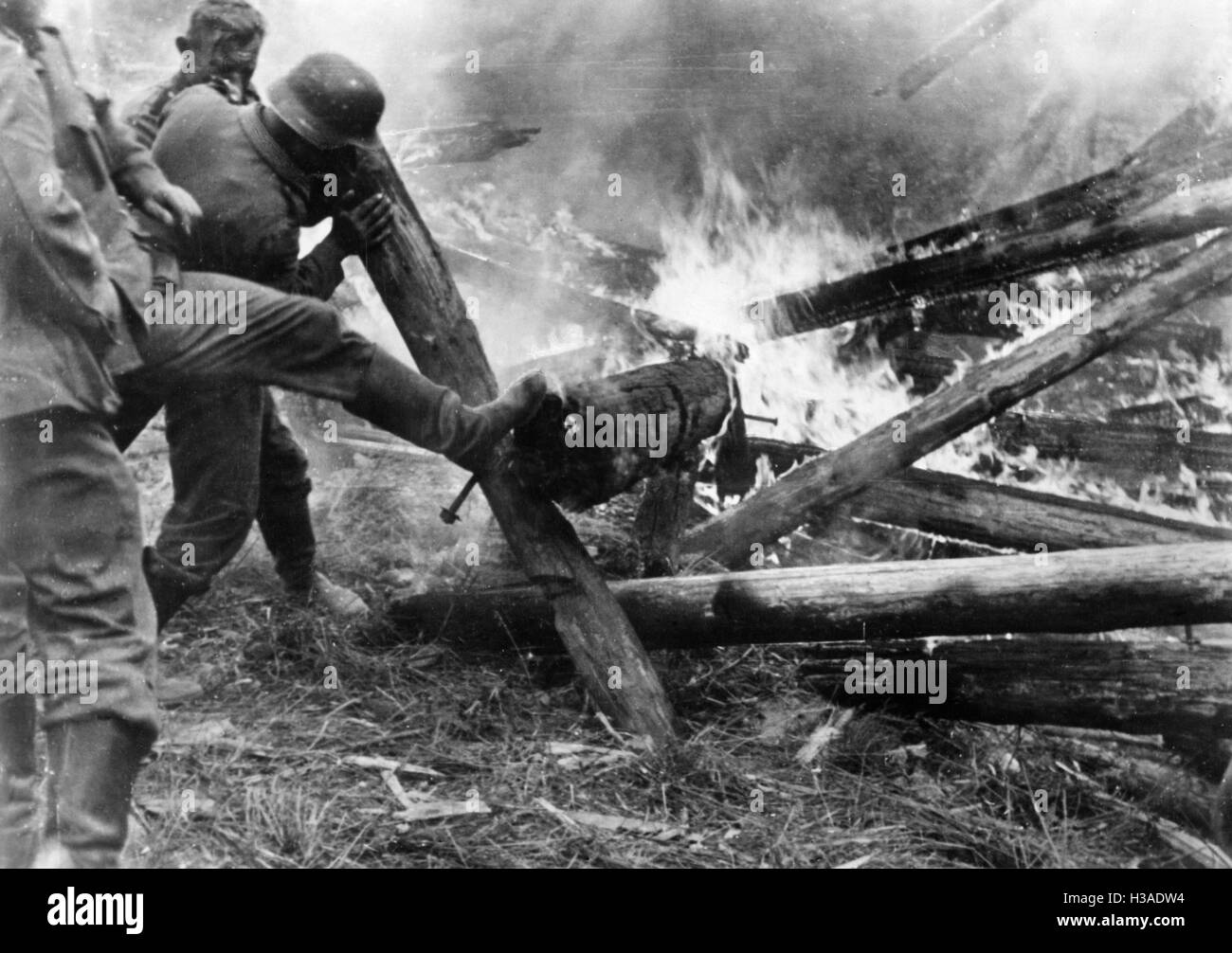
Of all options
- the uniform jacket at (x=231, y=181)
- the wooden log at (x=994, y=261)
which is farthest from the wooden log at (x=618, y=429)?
the uniform jacket at (x=231, y=181)

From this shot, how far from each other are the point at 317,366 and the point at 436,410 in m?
0.35

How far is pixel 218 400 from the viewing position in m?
3.05

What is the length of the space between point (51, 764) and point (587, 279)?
7.68 ft

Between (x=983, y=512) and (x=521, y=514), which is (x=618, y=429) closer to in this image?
(x=521, y=514)

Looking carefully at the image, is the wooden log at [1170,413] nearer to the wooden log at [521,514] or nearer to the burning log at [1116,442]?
the burning log at [1116,442]

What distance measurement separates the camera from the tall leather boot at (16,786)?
2693 millimetres

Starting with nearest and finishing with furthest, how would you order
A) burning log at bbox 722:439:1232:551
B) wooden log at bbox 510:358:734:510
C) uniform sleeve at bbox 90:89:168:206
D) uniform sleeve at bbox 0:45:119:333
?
uniform sleeve at bbox 0:45:119:333 → uniform sleeve at bbox 90:89:168:206 → wooden log at bbox 510:358:734:510 → burning log at bbox 722:439:1232:551

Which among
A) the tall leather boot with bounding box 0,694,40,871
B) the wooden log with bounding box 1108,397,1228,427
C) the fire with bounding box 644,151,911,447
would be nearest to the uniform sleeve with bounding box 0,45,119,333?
the tall leather boot with bounding box 0,694,40,871

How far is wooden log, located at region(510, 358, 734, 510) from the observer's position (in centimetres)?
A: 335

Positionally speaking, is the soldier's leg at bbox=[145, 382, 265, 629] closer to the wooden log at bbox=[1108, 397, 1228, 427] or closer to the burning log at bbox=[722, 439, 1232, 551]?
the burning log at bbox=[722, 439, 1232, 551]

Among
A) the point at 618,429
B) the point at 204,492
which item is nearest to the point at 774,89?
the point at 618,429

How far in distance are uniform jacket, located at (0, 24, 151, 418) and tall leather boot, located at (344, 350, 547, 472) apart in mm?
684

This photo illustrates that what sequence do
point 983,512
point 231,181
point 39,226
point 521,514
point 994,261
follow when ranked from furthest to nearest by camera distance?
point 983,512
point 994,261
point 521,514
point 231,181
point 39,226

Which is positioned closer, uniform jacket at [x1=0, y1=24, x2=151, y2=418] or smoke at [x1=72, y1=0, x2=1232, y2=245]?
uniform jacket at [x1=0, y1=24, x2=151, y2=418]
